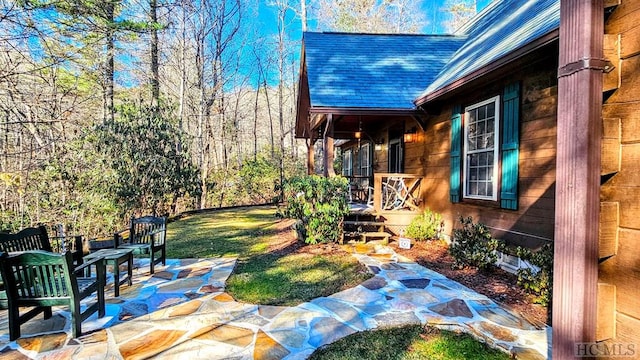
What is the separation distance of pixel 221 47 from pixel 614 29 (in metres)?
16.6

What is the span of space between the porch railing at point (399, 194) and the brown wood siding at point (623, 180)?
5351mm

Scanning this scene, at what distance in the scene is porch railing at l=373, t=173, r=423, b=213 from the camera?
6.94 m

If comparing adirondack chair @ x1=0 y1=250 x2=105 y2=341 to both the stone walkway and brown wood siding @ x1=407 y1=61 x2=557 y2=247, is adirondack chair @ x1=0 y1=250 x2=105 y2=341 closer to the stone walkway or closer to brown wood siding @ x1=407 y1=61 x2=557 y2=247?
the stone walkway

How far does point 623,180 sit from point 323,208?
4909 mm

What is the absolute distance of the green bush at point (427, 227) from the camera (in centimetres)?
647

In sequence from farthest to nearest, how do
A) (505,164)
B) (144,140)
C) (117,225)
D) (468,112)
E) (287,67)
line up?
1. (287,67)
2. (144,140)
3. (117,225)
4. (468,112)
5. (505,164)

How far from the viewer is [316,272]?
474 centimetres

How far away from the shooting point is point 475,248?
473 cm

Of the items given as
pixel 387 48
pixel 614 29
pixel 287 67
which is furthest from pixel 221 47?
pixel 614 29

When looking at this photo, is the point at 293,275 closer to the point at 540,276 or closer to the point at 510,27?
the point at 540,276

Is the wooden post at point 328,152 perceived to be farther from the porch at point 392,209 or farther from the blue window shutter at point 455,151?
the blue window shutter at point 455,151

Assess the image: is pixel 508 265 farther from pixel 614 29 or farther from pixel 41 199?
pixel 41 199

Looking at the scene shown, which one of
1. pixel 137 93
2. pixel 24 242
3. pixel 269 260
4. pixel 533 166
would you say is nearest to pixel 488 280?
pixel 533 166

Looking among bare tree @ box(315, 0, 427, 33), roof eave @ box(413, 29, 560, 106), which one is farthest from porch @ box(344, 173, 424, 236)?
bare tree @ box(315, 0, 427, 33)
